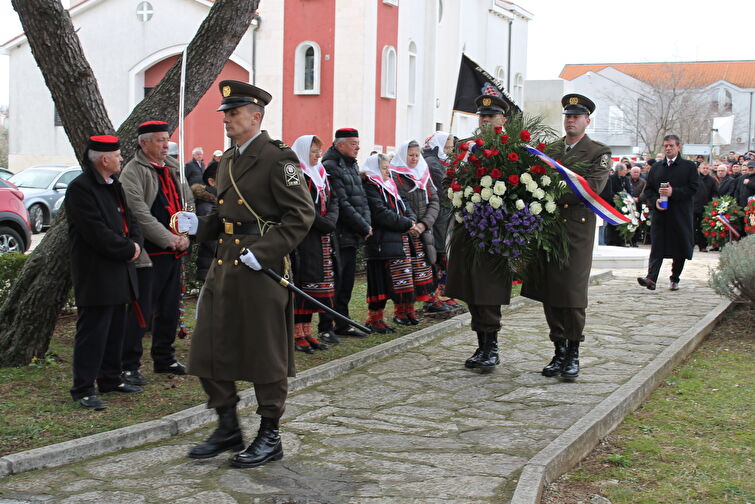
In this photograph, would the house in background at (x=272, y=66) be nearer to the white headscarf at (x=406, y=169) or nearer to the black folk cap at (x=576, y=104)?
the white headscarf at (x=406, y=169)

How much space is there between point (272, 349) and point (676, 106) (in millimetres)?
61161

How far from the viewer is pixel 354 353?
8.56 meters

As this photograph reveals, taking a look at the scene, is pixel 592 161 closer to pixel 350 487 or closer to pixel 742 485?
pixel 742 485

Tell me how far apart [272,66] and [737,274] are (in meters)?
22.6

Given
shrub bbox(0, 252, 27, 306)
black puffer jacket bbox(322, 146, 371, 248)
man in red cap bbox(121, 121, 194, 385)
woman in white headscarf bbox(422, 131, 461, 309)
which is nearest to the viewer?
man in red cap bbox(121, 121, 194, 385)

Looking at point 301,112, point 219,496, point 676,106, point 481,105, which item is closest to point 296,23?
point 301,112

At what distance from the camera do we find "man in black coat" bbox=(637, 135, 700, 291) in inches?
505

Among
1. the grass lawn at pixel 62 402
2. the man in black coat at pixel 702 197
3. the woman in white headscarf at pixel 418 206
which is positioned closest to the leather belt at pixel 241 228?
the grass lawn at pixel 62 402

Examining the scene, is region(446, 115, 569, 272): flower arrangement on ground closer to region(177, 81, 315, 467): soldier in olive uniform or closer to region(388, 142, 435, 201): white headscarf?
region(388, 142, 435, 201): white headscarf

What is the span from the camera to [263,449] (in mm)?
5309

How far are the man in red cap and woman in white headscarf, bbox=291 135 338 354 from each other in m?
1.39

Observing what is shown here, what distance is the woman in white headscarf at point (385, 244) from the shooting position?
31.4ft

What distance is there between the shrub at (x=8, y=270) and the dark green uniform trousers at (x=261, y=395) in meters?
4.20

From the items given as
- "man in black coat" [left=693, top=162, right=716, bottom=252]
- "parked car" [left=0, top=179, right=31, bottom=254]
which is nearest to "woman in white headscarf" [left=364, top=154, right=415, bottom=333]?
"parked car" [left=0, top=179, right=31, bottom=254]
